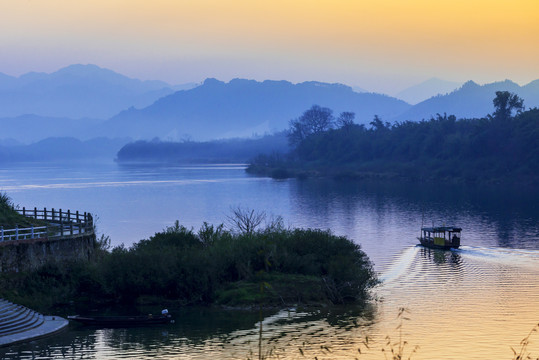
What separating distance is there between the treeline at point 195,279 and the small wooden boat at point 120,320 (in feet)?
15.6

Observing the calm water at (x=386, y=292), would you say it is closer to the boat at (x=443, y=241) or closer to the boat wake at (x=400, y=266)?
the boat wake at (x=400, y=266)

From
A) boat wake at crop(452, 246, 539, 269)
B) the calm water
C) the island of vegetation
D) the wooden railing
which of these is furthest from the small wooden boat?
boat wake at crop(452, 246, 539, 269)

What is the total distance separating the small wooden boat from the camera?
47781 mm

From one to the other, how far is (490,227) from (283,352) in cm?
6791

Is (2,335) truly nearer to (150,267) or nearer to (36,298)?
(36,298)

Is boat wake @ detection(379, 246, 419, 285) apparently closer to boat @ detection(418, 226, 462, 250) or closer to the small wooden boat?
boat @ detection(418, 226, 462, 250)

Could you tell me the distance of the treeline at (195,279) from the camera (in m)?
53.1

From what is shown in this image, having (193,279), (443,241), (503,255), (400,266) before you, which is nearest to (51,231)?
(193,279)

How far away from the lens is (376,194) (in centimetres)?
16125

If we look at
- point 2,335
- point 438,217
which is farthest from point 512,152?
point 2,335

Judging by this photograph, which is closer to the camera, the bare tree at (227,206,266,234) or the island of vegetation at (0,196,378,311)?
the island of vegetation at (0,196,378,311)

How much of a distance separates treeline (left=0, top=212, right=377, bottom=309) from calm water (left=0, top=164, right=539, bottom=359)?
2007 mm

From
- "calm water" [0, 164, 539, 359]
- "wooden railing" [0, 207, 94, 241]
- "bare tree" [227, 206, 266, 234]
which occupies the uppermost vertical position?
"wooden railing" [0, 207, 94, 241]

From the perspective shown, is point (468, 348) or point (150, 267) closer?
point (468, 348)
